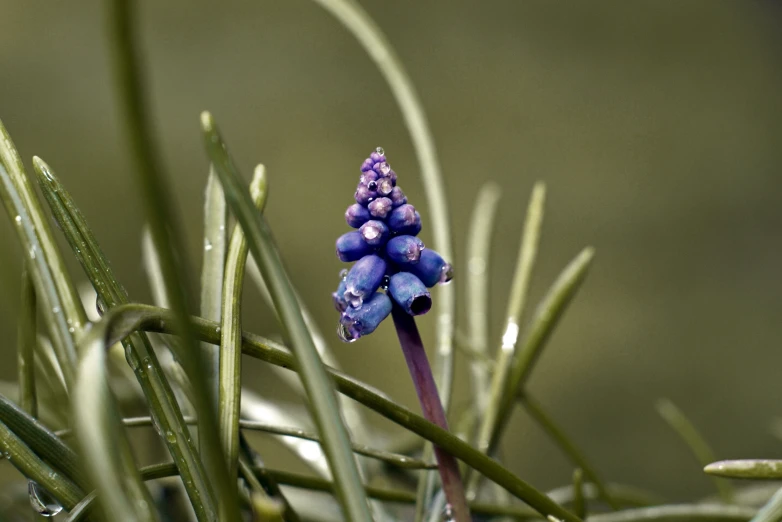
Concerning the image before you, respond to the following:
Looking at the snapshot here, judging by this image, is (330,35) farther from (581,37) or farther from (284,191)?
(581,37)

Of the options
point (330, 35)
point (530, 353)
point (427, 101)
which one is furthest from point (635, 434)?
point (530, 353)

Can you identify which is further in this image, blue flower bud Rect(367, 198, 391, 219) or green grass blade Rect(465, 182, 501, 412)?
green grass blade Rect(465, 182, 501, 412)

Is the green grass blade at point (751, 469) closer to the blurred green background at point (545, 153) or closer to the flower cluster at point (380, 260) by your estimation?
the flower cluster at point (380, 260)

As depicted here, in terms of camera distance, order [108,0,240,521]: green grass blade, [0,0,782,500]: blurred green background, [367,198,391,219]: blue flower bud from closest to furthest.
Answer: [108,0,240,521]: green grass blade
[367,198,391,219]: blue flower bud
[0,0,782,500]: blurred green background

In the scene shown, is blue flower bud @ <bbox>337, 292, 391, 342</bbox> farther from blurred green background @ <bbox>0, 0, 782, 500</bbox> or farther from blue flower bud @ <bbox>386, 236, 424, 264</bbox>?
blurred green background @ <bbox>0, 0, 782, 500</bbox>

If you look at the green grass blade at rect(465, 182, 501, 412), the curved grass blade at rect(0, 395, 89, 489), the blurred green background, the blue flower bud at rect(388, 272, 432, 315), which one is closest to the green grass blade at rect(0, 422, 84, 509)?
the curved grass blade at rect(0, 395, 89, 489)

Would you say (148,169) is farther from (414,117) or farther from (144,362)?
(414,117)
